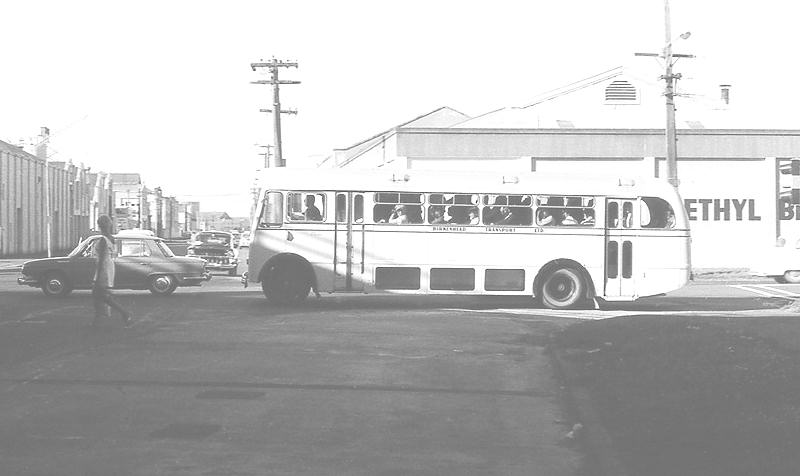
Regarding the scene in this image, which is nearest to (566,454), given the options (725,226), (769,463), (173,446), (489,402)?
(769,463)

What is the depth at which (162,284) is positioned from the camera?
2692 centimetres

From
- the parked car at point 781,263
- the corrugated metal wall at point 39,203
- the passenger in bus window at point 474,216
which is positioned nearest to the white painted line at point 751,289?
the parked car at point 781,263

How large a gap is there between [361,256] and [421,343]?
8.13 meters

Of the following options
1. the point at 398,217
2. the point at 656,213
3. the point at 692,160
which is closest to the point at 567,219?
the point at 656,213

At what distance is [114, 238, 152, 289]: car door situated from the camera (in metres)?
26.6

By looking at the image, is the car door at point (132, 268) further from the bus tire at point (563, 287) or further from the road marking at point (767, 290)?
the road marking at point (767, 290)

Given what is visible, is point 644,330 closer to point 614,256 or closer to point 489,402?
point 489,402

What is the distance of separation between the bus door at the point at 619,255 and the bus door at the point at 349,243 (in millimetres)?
5222

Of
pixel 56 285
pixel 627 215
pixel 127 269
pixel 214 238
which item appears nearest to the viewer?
pixel 627 215

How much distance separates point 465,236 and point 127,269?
838 centimetres

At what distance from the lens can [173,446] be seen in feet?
27.9

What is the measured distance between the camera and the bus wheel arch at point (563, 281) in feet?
78.0

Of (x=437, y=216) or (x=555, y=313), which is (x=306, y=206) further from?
(x=555, y=313)

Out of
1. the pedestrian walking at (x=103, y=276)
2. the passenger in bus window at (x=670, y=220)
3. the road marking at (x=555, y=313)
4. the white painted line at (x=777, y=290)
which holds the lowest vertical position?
the white painted line at (x=777, y=290)
